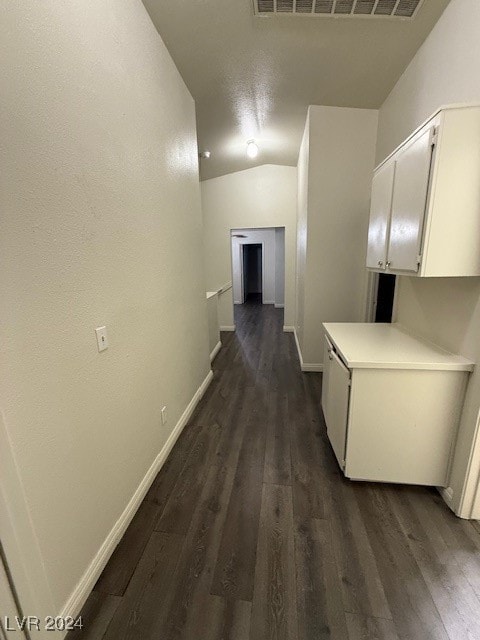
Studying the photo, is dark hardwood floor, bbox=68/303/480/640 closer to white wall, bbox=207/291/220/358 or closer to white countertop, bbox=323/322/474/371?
white countertop, bbox=323/322/474/371

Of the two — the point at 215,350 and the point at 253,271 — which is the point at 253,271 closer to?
the point at 253,271

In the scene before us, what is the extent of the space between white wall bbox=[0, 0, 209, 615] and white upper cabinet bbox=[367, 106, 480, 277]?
5.24ft

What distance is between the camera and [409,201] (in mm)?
1581

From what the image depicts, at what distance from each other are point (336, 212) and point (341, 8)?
1.63 metres

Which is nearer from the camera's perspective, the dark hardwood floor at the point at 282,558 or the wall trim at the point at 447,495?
the dark hardwood floor at the point at 282,558

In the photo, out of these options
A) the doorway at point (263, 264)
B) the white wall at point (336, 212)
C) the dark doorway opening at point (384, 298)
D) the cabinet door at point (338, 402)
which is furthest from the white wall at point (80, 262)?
the doorway at point (263, 264)

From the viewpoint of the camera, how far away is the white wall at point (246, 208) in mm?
4961

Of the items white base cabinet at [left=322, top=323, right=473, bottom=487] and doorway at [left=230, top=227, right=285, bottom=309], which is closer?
white base cabinet at [left=322, top=323, right=473, bottom=487]

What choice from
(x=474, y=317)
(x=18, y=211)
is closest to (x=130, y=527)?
(x=18, y=211)

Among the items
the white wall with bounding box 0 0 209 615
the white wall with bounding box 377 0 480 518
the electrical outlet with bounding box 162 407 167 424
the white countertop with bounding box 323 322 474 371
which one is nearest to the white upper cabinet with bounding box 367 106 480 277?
the white wall with bounding box 377 0 480 518

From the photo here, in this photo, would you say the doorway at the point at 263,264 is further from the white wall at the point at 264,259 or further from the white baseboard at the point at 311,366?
the white baseboard at the point at 311,366

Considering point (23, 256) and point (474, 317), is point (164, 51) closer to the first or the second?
point (23, 256)

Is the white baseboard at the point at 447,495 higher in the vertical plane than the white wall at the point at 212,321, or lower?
lower

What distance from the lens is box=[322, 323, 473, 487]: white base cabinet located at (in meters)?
1.58
